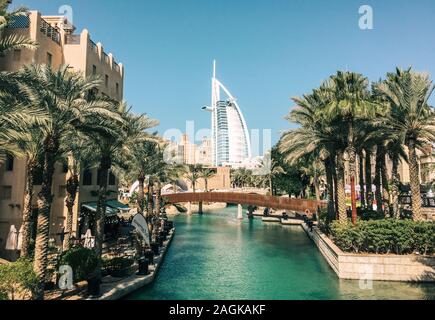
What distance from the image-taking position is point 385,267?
18.7 metres

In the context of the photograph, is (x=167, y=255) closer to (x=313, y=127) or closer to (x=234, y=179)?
(x=313, y=127)

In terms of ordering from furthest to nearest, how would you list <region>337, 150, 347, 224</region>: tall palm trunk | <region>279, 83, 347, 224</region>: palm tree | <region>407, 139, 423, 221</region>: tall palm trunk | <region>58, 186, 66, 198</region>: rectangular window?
<region>58, 186, 66, 198</region>: rectangular window, <region>279, 83, 347, 224</region>: palm tree, <region>337, 150, 347, 224</region>: tall palm trunk, <region>407, 139, 423, 221</region>: tall palm trunk

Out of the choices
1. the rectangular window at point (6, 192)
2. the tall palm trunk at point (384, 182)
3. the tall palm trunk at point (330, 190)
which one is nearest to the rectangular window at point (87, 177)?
the rectangular window at point (6, 192)

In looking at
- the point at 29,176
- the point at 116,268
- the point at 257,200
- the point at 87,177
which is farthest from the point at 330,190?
the point at 29,176

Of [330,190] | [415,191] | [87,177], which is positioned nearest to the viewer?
[415,191]

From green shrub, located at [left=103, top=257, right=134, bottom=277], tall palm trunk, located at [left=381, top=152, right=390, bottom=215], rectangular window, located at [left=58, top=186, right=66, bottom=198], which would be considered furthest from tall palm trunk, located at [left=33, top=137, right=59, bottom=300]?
tall palm trunk, located at [left=381, top=152, right=390, bottom=215]

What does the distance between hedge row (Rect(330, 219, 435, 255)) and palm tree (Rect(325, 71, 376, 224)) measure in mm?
2202

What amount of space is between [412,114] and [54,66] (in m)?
26.8

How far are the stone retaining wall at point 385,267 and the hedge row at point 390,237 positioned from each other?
89 centimetres

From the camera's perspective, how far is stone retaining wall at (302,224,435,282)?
59.8 feet

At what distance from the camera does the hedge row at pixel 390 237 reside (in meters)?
19.2

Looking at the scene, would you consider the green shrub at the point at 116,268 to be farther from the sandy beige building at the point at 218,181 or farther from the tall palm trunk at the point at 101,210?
the sandy beige building at the point at 218,181

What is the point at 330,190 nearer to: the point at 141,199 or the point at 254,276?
the point at 254,276

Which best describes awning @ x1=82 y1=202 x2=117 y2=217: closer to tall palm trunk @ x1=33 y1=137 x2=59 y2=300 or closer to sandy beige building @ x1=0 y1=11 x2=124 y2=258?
sandy beige building @ x1=0 y1=11 x2=124 y2=258
